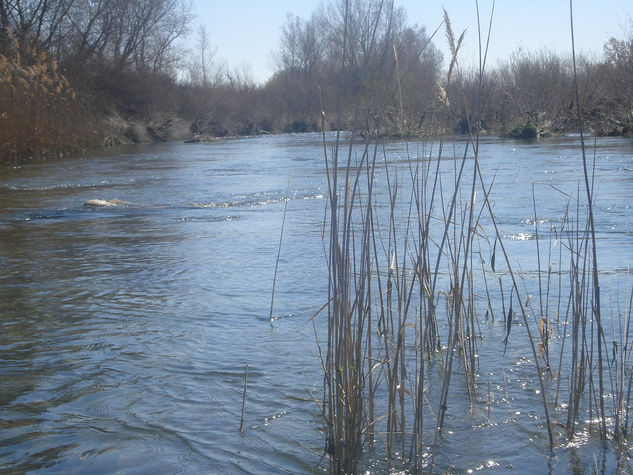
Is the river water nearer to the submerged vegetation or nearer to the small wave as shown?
the submerged vegetation

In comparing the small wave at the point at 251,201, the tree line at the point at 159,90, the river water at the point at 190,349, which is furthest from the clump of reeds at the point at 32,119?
the river water at the point at 190,349

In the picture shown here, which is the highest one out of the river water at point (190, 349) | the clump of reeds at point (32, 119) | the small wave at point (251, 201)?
the clump of reeds at point (32, 119)

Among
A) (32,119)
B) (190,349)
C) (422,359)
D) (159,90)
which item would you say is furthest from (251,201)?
(159,90)

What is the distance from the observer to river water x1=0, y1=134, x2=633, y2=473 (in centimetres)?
217

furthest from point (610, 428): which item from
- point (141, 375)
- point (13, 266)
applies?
point (13, 266)

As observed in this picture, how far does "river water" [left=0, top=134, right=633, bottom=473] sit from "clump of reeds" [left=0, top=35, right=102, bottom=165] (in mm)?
6266

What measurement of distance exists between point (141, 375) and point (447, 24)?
5.65ft

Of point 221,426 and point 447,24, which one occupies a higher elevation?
point 447,24

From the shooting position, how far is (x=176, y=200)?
8.75m

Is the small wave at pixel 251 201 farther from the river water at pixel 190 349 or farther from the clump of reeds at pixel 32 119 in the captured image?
the clump of reeds at pixel 32 119

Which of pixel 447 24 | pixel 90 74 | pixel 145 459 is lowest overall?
pixel 145 459

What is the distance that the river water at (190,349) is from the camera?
2.17 m

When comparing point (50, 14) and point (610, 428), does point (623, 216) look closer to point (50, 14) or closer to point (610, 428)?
point (610, 428)

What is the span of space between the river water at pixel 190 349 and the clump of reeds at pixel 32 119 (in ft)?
20.6
